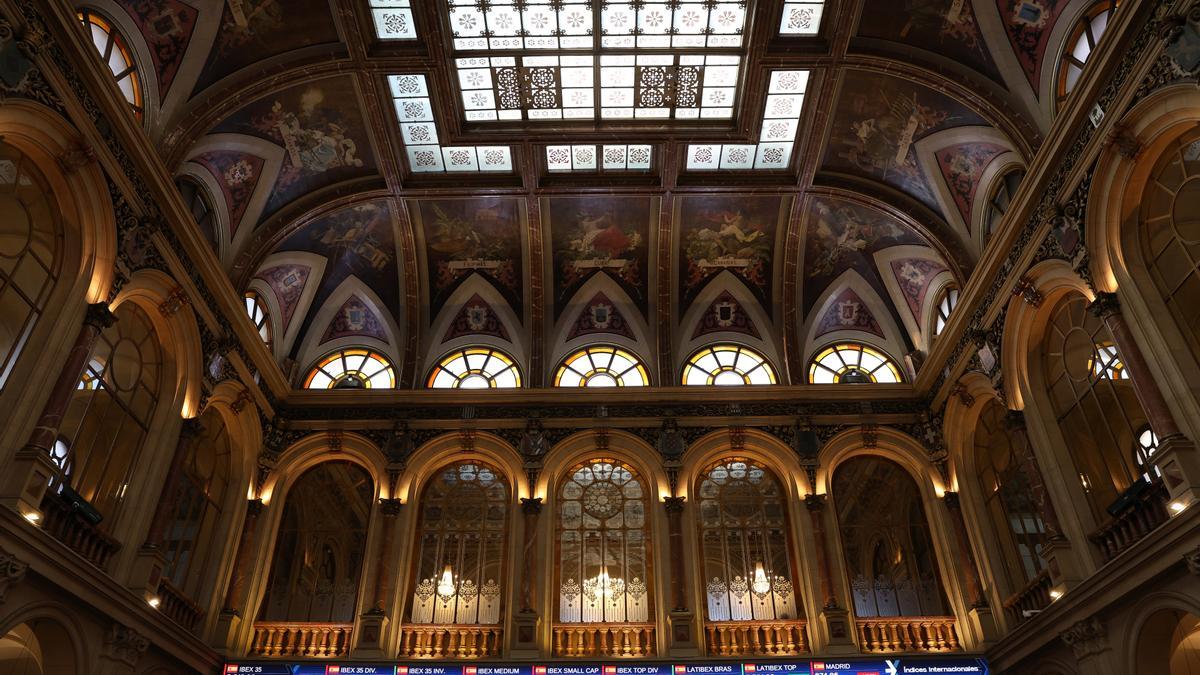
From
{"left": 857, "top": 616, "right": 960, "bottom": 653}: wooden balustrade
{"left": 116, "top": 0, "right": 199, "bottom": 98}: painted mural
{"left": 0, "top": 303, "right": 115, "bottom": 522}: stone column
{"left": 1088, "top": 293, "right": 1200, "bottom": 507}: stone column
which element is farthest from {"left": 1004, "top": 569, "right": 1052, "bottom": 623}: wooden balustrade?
{"left": 116, "top": 0, "right": 199, "bottom": 98}: painted mural

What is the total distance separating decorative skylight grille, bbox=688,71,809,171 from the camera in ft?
55.5

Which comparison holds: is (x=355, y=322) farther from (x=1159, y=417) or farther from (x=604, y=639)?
(x=1159, y=417)

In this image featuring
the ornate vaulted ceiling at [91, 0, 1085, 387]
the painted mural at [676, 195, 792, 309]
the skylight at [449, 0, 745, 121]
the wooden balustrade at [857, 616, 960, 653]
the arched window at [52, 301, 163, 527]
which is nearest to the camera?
the arched window at [52, 301, 163, 527]

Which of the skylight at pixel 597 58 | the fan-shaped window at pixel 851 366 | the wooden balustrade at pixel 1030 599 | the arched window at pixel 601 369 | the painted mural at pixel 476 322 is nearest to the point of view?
the wooden balustrade at pixel 1030 599

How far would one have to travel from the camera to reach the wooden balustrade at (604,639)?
52.6 feet

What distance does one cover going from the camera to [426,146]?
18219 millimetres

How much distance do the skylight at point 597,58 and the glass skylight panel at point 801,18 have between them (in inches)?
33.7

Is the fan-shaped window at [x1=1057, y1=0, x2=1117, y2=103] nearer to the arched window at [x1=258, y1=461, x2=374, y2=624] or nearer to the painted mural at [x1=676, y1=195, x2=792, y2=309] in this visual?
the painted mural at [x1=676, y1=195, x2=792, y2=309]

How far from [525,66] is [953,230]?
9.36 meters

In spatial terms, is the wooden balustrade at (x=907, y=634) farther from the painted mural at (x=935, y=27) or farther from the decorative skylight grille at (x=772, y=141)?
the painted mural at (x=935, y=27)

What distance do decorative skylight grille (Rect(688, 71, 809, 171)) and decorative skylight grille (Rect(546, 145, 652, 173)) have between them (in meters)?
1.13

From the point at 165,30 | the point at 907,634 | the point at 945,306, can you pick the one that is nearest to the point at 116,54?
the point at 165,30

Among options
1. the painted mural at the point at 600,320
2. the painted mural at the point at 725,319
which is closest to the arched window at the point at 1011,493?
the painted mural at the point at 725,319

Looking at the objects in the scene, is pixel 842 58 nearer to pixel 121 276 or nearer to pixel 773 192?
pixel 773 192
